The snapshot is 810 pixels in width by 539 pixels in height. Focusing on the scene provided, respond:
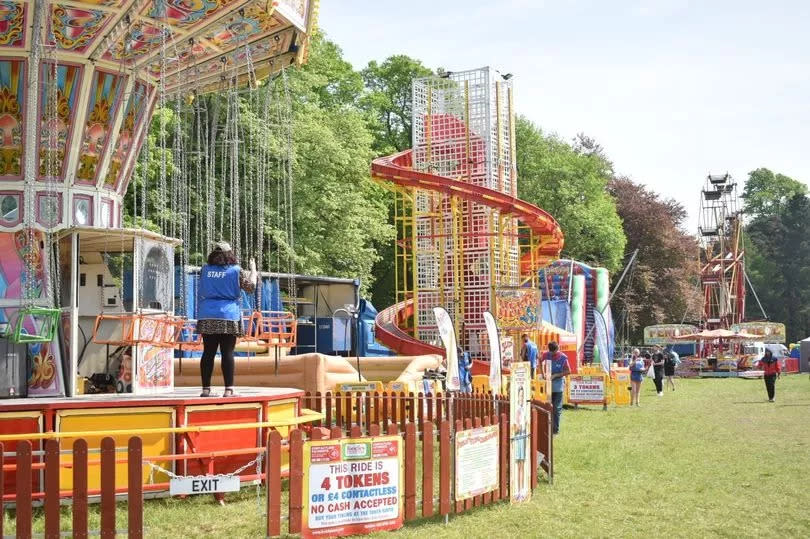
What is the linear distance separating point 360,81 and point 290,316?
31.6 m

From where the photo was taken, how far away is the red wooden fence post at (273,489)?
779 cm

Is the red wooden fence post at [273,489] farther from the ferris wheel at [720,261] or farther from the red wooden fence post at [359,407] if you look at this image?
the ferris wheel at [720,261]

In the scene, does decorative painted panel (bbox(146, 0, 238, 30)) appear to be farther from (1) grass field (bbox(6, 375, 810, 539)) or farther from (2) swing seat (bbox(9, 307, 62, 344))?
(1) grass field (bbox(6, 375, 810, 539))

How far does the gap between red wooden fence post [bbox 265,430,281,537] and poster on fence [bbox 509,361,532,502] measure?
2.89 meters

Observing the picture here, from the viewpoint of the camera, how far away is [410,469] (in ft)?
28.4

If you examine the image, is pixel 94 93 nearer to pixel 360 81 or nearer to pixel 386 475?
pixel 386 475

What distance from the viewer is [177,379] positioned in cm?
1942

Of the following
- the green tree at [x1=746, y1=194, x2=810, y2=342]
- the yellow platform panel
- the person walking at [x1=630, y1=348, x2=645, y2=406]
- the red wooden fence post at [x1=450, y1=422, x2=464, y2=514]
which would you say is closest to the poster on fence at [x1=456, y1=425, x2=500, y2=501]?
the red wooden fence post at [x1=450, y1=422, x2=464, y2=514]

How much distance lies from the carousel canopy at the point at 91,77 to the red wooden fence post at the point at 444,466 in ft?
19.9

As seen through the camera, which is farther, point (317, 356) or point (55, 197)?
point (317, 356)

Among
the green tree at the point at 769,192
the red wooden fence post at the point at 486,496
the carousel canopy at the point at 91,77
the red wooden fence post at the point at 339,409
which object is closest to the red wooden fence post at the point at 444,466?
the red wooden fence post at the point at 486,496

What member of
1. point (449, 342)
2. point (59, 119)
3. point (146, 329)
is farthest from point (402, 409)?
point (59, 119)

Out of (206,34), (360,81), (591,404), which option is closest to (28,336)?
(206,34)

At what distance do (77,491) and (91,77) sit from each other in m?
7.47
